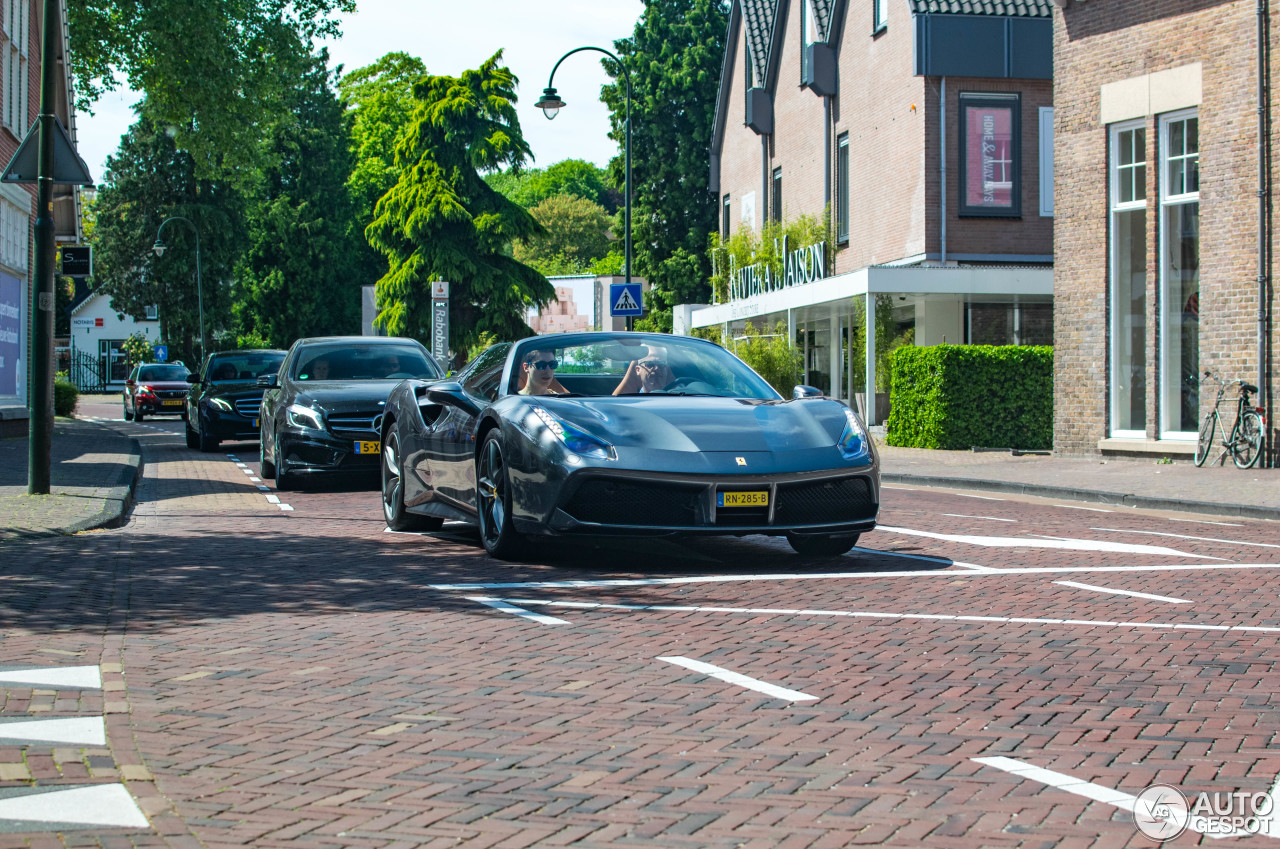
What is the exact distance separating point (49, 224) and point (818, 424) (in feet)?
26.4

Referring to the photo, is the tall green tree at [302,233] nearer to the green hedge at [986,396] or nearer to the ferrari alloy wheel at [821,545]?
the green hedge at [986,396]

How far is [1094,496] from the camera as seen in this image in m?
15.2

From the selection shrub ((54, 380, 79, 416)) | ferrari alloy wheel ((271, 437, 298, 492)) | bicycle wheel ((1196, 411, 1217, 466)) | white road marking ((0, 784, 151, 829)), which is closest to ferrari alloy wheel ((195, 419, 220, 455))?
ferrari alloy wheel ((271, 437, 298, 492))

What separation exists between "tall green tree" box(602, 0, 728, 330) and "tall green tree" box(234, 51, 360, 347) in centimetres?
2427

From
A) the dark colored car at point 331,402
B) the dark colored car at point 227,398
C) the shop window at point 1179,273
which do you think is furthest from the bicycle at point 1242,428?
the dark colored car at point 227,398

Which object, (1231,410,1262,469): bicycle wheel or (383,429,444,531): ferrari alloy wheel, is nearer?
(383,429,444,531): ferrari alloy wheel

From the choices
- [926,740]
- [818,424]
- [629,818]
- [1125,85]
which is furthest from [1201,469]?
[629,818]

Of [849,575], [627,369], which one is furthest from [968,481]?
[849,575]

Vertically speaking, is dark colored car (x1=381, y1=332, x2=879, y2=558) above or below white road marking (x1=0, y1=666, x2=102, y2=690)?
above

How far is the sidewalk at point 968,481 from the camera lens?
1209 centimetres

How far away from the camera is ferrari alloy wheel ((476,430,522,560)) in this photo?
28.3 ft

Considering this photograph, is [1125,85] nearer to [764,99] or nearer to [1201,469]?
[1201,469]

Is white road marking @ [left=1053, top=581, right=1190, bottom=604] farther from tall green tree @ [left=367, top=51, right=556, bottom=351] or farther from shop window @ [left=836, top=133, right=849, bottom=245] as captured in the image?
tall green tree @ [left=367, top=51, right=556, bottom=351]

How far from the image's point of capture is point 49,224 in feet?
42.8
